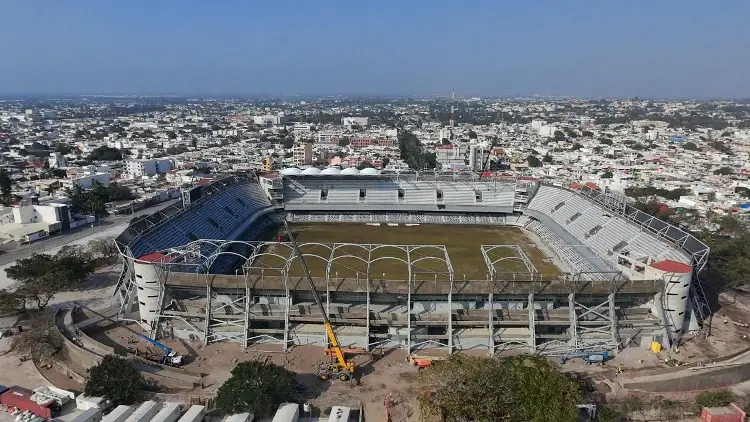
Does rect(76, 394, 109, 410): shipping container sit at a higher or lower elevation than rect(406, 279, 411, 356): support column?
lower

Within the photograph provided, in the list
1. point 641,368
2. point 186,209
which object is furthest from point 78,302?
point 641,368

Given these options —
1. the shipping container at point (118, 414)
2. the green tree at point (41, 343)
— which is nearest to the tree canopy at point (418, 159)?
the green tree at point (41, 343)

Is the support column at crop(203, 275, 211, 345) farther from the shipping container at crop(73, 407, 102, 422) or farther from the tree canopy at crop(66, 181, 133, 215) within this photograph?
the tree canopy at crop(66, 181, 133, 215)

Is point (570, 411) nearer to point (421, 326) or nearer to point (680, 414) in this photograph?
point (680, 414)

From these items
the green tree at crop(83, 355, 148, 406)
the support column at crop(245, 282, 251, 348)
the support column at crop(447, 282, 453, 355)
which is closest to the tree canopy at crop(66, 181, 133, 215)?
the support column at crop(245, 282, 251, 348)

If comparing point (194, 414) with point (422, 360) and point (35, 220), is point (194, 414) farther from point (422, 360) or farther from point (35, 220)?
point (35, 220)

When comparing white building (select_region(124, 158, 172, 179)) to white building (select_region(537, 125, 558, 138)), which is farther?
white building (select_region(537, 125, 558, 138))
